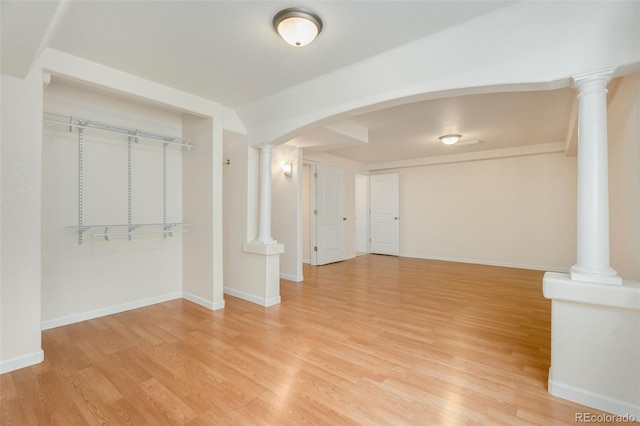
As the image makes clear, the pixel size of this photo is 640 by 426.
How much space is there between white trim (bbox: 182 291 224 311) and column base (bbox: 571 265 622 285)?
3268mm

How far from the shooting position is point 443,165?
6.69 m

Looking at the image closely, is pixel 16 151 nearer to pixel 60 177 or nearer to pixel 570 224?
pixel 60 177

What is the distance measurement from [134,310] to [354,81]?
3442 millimetres

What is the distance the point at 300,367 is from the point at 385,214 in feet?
19.0

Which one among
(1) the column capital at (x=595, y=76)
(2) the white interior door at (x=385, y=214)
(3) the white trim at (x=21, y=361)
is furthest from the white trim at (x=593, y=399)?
(2) the white interior door at (x=385, y=214)

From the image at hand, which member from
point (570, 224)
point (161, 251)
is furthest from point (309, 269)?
point (570, 224)

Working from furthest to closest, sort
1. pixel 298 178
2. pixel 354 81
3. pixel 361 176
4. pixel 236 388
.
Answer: pixel 361 176
pixel 298 178
pixel 354 81
pixel 236 388

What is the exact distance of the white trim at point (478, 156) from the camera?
5312 mm

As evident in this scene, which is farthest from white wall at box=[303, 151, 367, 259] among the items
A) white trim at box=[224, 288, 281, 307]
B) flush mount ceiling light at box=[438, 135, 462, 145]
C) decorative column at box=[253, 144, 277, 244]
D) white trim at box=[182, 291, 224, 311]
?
white trim at box=[182, 291, 224, 311]

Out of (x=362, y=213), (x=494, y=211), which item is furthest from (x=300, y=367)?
(x=362, y=213)

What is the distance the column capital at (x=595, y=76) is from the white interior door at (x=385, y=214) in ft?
18.1

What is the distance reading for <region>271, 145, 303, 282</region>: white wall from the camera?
480 centimetres

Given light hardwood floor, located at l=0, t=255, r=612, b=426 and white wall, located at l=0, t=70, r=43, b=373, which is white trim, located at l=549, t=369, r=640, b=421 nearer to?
light hardwood floor, located at l=0, t=255, r=612, b=426

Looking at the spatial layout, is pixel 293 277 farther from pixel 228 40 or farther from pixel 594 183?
pixel 594 183
